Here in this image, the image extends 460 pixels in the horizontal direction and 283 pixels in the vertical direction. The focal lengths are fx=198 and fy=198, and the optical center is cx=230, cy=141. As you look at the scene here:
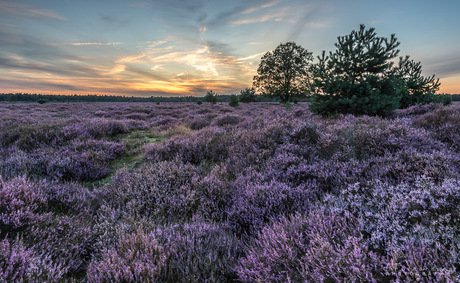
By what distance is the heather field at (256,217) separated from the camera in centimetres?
145

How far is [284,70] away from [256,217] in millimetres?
38336

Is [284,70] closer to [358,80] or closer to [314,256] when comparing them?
[358,80]

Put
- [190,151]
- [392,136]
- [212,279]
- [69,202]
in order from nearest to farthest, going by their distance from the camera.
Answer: [212,279], [69,202], [392,136], [190,151]

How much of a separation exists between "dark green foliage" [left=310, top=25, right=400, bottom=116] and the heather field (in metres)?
3.31

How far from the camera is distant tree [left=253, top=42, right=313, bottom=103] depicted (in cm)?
3603

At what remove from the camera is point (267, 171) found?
137 inches

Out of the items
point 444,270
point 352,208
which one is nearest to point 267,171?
point 352,208

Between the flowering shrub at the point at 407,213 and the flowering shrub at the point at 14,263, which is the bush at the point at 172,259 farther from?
the flowering shrub at the point at 407,213

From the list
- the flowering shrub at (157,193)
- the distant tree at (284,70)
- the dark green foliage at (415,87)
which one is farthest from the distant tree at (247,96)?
the flowering shrub at (157,193)

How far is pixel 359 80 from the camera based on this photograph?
808 cm

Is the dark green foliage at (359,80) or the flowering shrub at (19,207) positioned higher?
A: the dark green foliage at (359,80)

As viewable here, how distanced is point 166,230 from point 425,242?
2154 mm

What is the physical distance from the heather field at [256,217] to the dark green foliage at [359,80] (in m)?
3.31

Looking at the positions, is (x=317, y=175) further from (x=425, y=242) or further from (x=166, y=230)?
(x=166, y=230)
